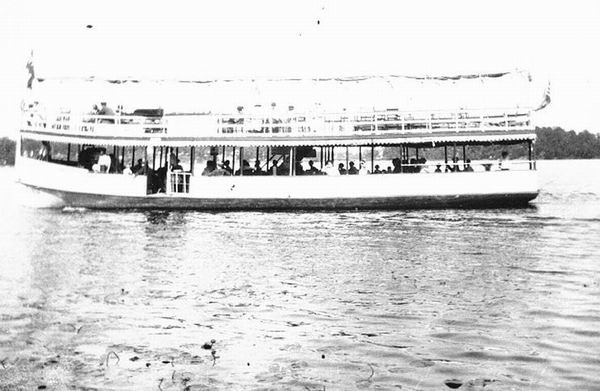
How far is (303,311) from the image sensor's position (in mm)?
11641

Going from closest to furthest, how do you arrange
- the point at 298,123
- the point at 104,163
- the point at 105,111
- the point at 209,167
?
the point at 298,123
the point at 104,163
the point at 209,167
the point at 105,111

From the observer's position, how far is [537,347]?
30.2 ft

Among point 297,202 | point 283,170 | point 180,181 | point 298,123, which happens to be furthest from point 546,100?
point 180,181

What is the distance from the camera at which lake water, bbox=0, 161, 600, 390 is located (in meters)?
8.29

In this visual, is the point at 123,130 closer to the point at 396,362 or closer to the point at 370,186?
the point at 370,186

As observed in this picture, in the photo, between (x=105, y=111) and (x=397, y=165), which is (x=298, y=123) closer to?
(x=397, y=165)

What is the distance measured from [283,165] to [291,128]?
217 cm

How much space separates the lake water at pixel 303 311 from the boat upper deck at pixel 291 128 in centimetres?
1101

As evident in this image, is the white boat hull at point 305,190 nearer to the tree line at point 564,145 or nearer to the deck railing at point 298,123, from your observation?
the deck railing at point 298,123

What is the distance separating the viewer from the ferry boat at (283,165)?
33094 mm

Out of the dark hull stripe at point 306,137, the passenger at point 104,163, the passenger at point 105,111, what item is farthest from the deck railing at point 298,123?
the passenger at point 104,163

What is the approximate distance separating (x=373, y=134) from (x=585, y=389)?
87.2ft

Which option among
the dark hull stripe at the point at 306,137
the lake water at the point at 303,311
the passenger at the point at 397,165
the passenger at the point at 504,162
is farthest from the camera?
the passenger at the point at 397,165

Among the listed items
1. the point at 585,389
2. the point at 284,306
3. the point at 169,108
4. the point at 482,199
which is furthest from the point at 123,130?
the point at 585,389
